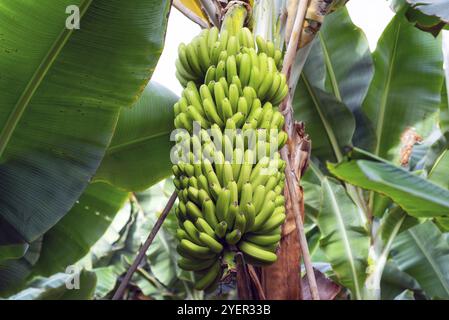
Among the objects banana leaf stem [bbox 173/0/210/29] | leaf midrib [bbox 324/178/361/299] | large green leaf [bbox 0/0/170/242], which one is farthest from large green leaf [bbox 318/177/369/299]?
large green leaf [bbox 0/0/170/242]

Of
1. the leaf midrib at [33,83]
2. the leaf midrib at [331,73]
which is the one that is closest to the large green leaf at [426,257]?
the leaf midrib at [331,73]

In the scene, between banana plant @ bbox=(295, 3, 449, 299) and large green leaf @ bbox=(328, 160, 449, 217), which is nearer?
large green leaf @ bbox=(328, 160, 449, 217)

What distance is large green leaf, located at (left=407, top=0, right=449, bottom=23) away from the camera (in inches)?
58.2

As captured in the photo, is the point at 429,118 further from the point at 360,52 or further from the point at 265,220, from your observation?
the point at 265,220

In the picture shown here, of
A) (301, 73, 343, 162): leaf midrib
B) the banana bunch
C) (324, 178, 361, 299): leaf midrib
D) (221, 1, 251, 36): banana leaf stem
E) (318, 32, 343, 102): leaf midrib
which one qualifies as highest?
(221, 1, 251, 36): banana leaf stem

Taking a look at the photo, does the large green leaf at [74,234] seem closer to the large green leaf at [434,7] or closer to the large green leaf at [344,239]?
the large green leaf at [344,239]

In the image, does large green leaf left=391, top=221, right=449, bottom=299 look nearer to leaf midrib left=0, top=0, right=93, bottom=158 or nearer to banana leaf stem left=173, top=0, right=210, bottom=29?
banana leaf stem left=173, top=0, right=210, bottom=29

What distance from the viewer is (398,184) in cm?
118

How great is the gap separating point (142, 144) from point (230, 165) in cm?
72

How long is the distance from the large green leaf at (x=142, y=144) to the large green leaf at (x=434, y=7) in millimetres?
731

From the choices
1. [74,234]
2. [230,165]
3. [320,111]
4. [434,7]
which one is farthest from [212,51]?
[320,111]

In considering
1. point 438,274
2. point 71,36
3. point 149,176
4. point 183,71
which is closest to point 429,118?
point 438,274

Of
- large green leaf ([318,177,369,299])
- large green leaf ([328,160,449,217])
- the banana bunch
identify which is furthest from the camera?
large green leaf ([318,177,369,299])

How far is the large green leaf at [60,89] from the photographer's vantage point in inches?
42.2
